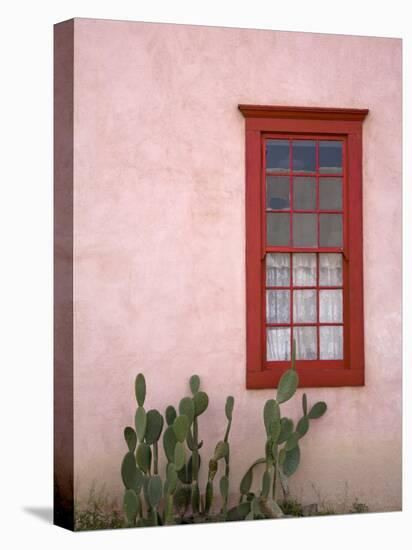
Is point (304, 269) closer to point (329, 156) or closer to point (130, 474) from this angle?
point (329, 156)

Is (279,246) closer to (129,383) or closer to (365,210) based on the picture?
(365,210)

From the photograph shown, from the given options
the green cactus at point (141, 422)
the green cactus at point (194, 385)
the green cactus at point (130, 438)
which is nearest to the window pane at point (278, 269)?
the green cactus at point (194, 385)

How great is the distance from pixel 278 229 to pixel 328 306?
881mm

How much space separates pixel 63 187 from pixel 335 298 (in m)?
2.75

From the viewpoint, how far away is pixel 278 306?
39.6 ft

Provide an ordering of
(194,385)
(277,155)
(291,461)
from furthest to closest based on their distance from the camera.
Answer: (277,155) < (291,461) < (194,385)

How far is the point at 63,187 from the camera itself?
37.9ft

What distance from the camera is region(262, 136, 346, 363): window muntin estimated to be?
39.4ft

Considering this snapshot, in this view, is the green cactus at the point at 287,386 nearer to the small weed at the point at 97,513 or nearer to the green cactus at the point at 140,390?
the green cactus at the point at 140,390

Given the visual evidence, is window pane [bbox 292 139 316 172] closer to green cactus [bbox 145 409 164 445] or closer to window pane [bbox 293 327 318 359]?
window pane [bbox 293 327 318 359]

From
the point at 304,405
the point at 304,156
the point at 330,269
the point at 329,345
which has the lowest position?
the point at 304,405

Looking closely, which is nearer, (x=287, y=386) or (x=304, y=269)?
(x=287, y=386)

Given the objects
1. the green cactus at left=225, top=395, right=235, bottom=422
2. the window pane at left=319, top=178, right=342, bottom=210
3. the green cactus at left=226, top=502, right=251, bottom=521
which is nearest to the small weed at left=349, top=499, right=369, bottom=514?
the green cactus at left=226, top=502, right=251, bottom=521

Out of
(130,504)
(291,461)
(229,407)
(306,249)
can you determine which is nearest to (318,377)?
(291,461)
